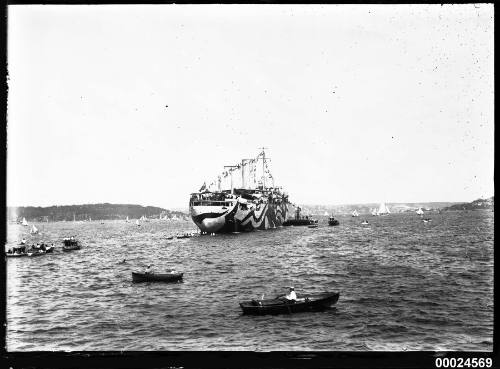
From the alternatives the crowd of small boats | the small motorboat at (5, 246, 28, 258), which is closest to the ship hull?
the crowd of small boats

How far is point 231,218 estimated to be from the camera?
6906cm

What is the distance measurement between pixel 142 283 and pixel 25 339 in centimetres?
1207

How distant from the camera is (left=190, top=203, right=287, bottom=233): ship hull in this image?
6681 centimetres

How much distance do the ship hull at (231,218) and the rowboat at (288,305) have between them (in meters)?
44.8

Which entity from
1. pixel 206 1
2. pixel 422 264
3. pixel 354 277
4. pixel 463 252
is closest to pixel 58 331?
pixel 206 1

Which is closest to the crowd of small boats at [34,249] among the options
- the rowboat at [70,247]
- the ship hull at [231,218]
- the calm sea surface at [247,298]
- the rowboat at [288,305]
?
the rowboat at [70,247]

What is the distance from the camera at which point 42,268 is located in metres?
38.7

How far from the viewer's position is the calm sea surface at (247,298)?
18.3 m

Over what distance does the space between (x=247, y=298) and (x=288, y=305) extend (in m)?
4.18

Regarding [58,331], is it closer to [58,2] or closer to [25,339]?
[25,339]

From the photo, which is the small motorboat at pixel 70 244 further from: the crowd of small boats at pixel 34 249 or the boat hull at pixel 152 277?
the boat hull at pixel 152 277

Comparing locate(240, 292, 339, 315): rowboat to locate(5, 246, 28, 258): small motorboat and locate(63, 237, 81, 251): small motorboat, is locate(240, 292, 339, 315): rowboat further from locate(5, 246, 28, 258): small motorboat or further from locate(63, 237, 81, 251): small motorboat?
locate(63, 237, 81, 251): small motorboat

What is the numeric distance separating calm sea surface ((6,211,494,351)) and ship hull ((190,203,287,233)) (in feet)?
80.6
